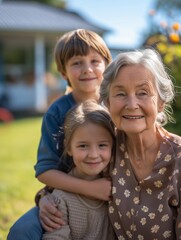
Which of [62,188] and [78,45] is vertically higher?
[78,45]

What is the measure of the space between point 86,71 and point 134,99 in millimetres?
828

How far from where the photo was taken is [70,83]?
3.51 meters

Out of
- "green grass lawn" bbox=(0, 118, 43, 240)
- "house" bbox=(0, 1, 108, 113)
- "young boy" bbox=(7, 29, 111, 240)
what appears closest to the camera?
"young boy" bbox=(7, 29, 111, 240)

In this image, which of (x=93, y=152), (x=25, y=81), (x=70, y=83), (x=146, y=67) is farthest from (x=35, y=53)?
(x=146, y=67)

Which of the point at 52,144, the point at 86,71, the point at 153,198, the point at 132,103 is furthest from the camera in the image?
the point at 86,71

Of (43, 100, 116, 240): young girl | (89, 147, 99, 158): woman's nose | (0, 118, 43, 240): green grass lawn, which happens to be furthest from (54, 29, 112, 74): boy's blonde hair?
(0, 118, 43, 240): green grass lawn

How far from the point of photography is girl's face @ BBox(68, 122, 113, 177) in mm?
2830

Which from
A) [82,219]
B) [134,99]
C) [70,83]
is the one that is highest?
[134,99]

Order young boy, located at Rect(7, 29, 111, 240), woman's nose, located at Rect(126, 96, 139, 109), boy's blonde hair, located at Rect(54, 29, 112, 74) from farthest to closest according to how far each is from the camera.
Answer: boy's blonde hair, located at Rect(54, 29, 112, 74) < young boy, located at Rect(7, 29, 111, 240) < woman's nose, located at Rect(126, 96, 139, 109)

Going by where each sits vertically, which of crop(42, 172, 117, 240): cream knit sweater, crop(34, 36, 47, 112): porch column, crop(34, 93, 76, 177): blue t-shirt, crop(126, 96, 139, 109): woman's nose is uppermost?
crop(126, 96, 139, 109): woman's nose

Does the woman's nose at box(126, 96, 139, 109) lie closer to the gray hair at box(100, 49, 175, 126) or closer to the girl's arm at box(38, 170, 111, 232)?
the gray hair at box(100, 49, 175, 126)

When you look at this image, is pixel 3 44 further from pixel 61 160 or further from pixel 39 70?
pixel 61 160

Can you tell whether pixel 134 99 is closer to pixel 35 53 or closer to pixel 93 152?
pixel 93 152

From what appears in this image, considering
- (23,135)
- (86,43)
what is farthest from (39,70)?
(86,43)
